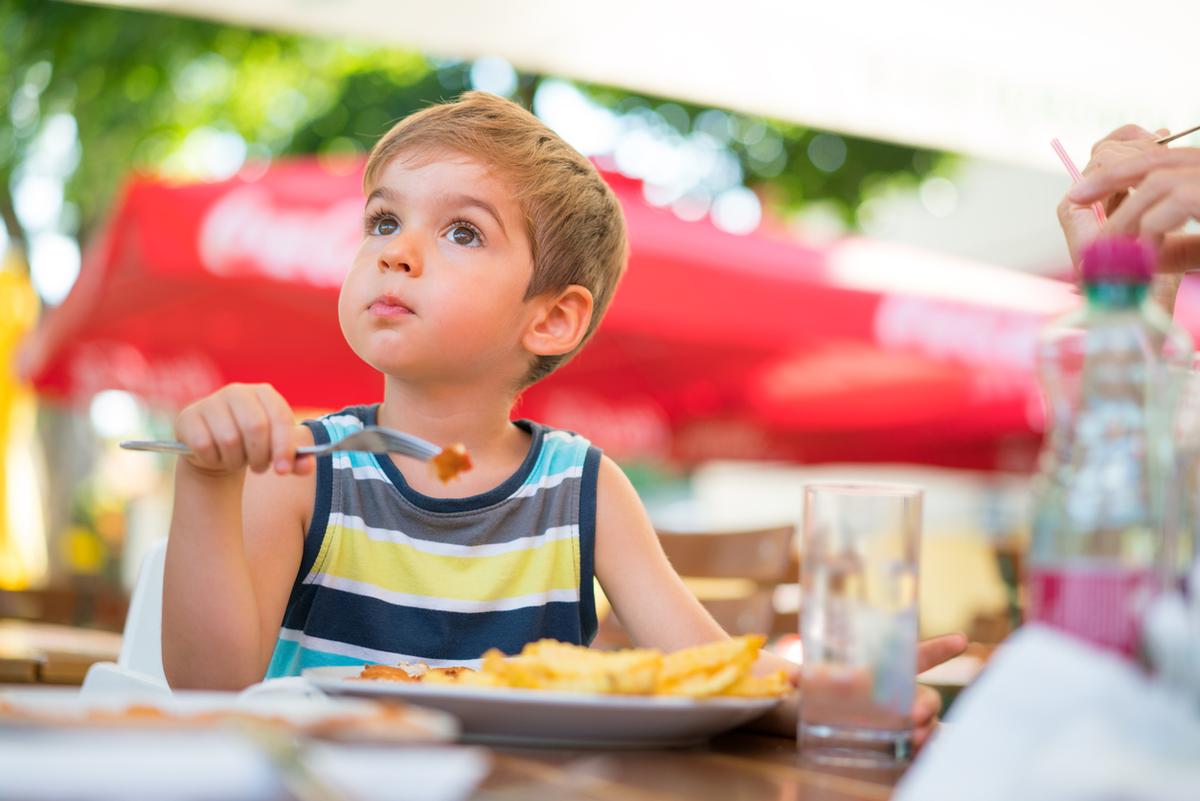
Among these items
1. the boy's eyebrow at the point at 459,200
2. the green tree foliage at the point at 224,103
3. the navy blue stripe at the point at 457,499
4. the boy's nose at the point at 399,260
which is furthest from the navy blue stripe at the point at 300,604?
the green tree foliage at the point at 224,103

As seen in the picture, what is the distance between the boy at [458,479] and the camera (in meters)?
1.50

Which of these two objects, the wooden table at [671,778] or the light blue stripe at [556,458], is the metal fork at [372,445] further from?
the light blue stripe at [556,458]

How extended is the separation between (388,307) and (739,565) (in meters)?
1.67

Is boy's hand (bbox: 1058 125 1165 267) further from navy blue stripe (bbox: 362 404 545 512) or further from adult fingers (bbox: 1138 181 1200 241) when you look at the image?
navy blue stripe (bbox: 362 404 545 512)

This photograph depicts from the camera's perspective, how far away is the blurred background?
3607mm

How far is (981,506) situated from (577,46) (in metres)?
13.7

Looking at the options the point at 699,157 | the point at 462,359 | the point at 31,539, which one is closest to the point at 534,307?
the point at 462,359

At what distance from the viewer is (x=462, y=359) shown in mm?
1638

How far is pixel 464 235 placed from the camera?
166 centimetres

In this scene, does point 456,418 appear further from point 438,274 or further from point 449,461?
point 449,461

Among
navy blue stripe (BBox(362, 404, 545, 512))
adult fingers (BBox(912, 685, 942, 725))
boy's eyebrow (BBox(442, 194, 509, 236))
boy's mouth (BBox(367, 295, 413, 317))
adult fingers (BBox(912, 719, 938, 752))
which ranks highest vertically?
boy's eyebrow (BBox(442, 194, 509, 236))

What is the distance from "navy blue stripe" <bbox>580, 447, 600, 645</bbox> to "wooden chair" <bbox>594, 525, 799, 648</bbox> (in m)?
1.11

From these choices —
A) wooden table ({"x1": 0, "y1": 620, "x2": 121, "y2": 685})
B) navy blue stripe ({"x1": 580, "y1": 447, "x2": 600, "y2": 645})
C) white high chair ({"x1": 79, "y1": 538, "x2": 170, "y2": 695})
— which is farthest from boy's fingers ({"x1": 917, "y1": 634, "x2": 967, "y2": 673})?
wooden table ({"x1": 0, "y1": 620, "x2": 121, "y2": 685})

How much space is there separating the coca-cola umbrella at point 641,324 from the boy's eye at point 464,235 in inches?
103
